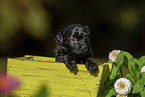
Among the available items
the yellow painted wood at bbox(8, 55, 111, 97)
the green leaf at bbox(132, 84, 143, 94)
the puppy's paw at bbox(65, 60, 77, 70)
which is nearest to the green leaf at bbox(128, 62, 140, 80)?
the green leaf at bbox(132, 84, 143, 94)

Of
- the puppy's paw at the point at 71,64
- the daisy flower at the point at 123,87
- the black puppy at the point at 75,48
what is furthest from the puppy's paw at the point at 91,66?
the daisy flower at the point at 123,87

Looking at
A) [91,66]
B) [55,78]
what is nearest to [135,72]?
[91,66]

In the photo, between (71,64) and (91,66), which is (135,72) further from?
(71,64)

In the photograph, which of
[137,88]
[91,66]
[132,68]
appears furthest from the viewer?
[132,68]

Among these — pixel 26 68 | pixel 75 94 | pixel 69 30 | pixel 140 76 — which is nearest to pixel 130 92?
pixel 140 76

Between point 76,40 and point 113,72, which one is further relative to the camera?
point 113,72

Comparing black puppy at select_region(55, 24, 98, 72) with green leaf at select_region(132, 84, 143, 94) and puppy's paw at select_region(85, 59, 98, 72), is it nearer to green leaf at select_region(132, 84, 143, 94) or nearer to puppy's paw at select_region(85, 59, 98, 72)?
puppy's paw at select_region(85, 59, 98, 72)
